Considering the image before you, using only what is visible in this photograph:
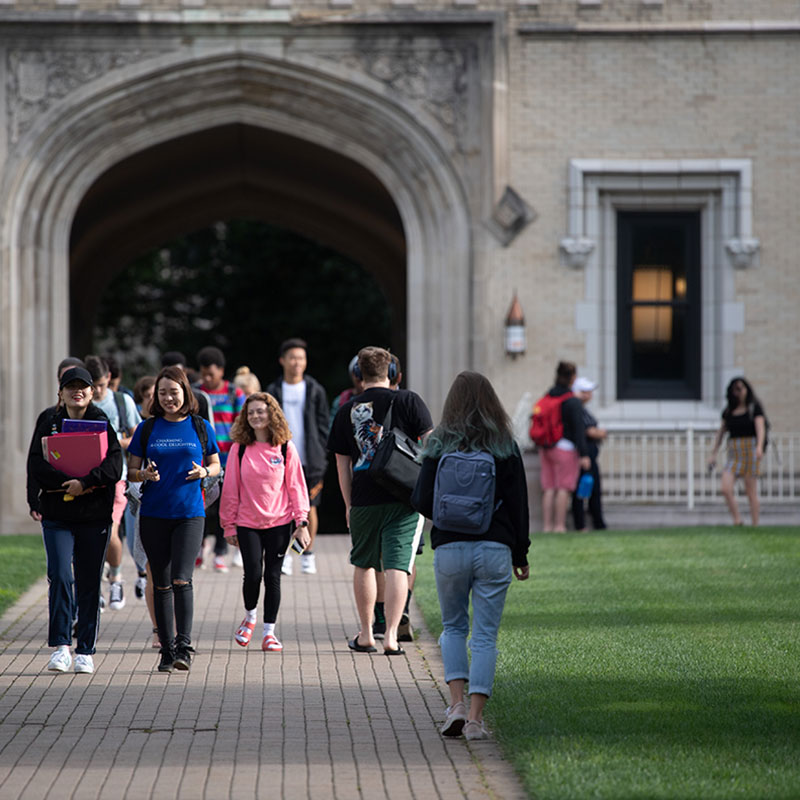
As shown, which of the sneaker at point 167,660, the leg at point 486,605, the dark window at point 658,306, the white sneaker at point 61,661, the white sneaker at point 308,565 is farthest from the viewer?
the dark window at point 658,306

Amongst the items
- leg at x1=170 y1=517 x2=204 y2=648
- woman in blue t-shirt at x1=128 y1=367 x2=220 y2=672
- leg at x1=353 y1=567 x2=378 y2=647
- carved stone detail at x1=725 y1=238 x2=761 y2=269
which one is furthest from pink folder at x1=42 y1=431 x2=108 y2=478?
carved stone detail at x1=725 y1=238 x2=761 y2=269

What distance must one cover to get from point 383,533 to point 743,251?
10531 mm

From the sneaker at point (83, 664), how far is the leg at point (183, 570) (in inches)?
19.5

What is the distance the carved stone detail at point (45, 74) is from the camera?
17859mm

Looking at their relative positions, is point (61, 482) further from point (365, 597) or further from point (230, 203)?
point (230, 203)

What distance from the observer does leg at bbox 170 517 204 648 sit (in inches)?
330

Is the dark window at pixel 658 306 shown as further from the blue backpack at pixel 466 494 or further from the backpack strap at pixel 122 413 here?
the blue backpack at pixel 466 494

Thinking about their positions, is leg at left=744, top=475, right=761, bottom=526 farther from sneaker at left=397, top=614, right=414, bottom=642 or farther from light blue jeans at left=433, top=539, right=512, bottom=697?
light blue jeans at left=433, top=539, right=512, bottom=697

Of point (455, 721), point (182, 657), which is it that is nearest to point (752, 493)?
point (182, 657)

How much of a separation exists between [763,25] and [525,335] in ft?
15.6

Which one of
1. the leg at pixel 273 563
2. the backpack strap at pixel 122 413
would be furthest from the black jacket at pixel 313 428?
the leg at pixel 273 563

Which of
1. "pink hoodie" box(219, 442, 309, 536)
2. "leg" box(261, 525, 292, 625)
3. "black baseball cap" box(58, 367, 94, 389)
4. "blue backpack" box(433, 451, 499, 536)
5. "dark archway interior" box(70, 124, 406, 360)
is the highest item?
"dark archway interior" box(70, 124, 406, 360)

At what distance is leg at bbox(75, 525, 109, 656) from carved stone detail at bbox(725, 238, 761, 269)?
11675 millimetres

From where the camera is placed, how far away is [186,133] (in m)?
18.8
